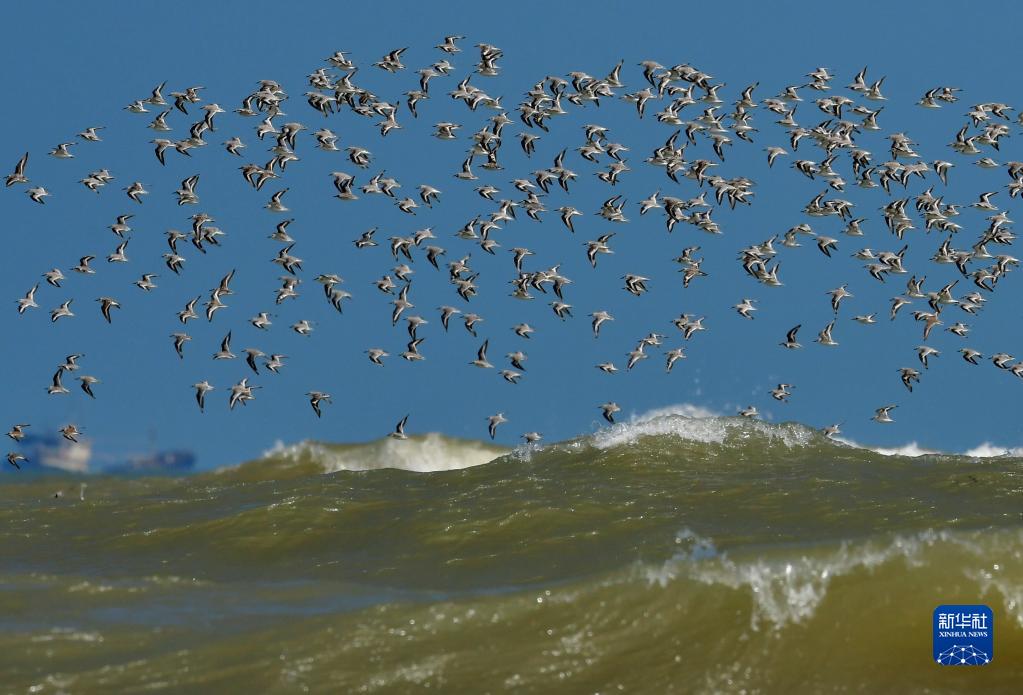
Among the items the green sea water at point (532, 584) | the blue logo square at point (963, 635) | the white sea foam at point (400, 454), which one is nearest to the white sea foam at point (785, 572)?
the green sea water at point (532, 584)

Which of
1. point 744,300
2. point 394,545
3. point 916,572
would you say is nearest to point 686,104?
point 744,300

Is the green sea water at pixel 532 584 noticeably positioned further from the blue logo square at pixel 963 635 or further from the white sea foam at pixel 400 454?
the white sea foam at pixel 400 454

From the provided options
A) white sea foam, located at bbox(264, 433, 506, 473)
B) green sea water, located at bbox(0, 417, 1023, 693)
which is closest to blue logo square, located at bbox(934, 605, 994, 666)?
green sea water, located at bbox(0, 417, 1023, 693)

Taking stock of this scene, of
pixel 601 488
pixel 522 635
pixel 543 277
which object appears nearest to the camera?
pixel 522 635

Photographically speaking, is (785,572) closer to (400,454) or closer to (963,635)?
(963,635)

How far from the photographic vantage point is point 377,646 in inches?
591

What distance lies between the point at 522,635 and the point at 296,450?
2479 centimetres

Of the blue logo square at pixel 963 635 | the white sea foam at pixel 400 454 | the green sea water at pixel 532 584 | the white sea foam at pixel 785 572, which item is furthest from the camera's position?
the white sea foam at pixel 400 454

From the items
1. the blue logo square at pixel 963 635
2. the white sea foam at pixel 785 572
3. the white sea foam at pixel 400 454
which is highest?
the white sea foam at pixel 400 454

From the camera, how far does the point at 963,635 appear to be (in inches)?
620

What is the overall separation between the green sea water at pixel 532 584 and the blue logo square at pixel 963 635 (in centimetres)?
12

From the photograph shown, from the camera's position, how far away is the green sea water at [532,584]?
582 inches

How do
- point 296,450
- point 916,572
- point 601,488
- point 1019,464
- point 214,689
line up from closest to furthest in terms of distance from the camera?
point 214,689 < point 916,572 < point 601,488 < point 1019,464 < point 296,450

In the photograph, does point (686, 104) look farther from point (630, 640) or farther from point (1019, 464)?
point (630, 640)
